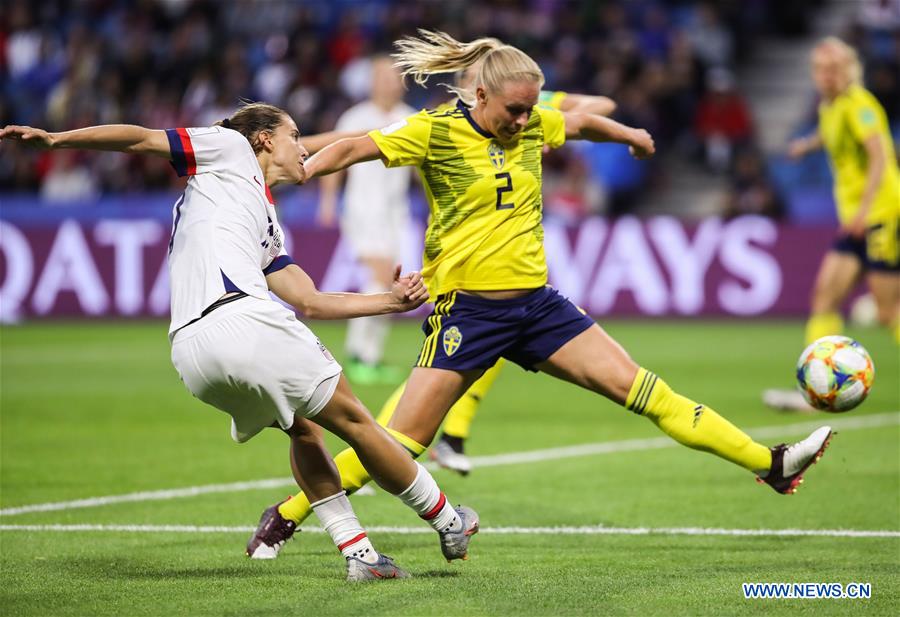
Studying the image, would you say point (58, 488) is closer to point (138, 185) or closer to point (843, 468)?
point (843, 468)

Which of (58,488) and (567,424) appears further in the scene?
(567,424)

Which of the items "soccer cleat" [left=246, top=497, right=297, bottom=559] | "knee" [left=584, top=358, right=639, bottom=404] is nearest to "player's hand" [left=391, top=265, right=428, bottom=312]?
"knee" [left=584, top=358, right=639, bottom=404]

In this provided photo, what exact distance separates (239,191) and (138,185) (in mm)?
18458

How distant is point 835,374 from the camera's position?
722cm

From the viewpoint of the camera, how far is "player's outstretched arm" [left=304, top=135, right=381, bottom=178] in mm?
5988

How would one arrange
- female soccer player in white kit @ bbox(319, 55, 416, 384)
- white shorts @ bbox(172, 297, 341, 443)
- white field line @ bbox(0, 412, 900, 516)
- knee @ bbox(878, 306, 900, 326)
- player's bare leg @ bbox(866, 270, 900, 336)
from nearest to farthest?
white shorts @ bbox(172, 297, 341, 443) < white field line @ bbox(0, 412, 900, 516) < player's bare leg @ bbox(866, 270, 900, 336) < knee @ bbox(878, 306, 900, 326) < female soccer player in white kit @ bbox(319, 55, 416, 384)

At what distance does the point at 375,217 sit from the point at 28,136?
8.96 m

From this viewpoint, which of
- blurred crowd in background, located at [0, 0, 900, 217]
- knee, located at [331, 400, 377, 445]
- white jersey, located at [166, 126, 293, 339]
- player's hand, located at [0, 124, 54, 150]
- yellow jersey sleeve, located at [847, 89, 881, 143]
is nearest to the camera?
player's hand, located at [0, 124, 54, 150]

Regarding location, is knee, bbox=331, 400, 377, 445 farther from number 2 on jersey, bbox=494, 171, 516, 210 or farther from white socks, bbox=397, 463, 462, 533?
number 2 on jersey, bbox=494, 171, 516, 210

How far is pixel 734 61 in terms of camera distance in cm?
2464

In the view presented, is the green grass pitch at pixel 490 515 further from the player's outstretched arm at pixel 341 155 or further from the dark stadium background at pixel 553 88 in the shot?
the dark stadium background at pixel 553 88

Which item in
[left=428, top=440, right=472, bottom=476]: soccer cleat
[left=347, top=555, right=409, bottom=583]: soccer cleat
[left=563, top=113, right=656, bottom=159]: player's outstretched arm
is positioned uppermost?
[left=563, top=113, right=656, bottom=159]: player's outstretched arm

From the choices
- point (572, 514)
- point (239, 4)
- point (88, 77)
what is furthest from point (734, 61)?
point (572, 514)

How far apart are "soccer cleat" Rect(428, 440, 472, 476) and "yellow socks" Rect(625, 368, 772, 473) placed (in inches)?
69.6
